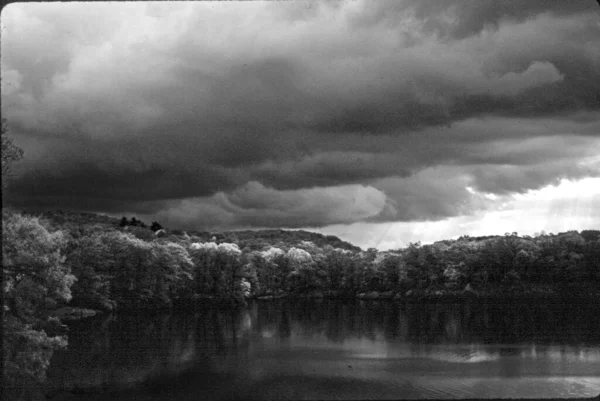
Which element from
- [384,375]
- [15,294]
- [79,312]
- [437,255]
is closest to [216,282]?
[79,312]

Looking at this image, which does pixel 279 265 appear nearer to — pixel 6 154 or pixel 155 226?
pixel 155 226

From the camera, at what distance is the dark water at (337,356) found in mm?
24516

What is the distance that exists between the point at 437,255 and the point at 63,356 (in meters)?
41.0

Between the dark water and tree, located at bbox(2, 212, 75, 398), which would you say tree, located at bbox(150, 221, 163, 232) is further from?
tree, located at bbox(2, 212, 75, 398)

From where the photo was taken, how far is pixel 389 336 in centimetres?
3772

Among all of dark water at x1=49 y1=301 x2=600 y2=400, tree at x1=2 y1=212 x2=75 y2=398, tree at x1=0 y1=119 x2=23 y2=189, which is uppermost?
tree at x1=0 y1=119 x2=23 y2=189

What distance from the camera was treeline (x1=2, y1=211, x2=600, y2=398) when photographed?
44.3 m

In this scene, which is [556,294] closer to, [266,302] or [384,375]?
[266,302]

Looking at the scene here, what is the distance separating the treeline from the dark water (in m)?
3.80

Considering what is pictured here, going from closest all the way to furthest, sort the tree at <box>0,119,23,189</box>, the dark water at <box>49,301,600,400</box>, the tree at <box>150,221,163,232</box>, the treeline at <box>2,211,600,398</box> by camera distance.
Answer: the tree at <box>0,119,23,189</box>, the dark water at <box>49,301,600,400</box>, the treeline at <box>2,211,600,398</box>, the tree at <box>150,221,163,232</box>

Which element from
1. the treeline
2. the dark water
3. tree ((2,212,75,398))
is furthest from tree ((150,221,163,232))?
tree ((2,212,75,398))

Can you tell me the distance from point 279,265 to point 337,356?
3532 cm

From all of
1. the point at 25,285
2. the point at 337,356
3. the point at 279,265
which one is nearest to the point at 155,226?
the point at 279,265

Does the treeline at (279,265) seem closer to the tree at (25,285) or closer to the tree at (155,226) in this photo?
the tree at (155,226)
